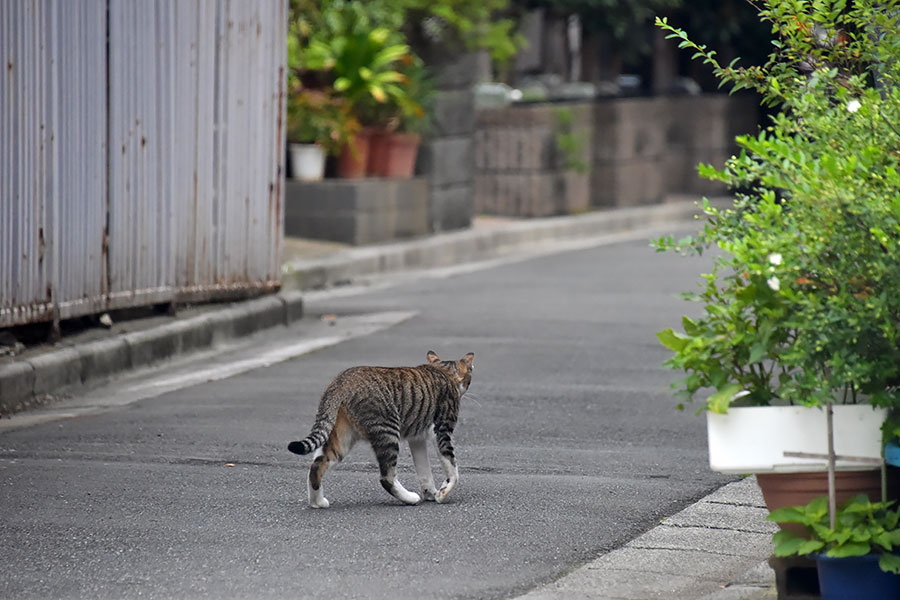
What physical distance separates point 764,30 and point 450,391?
18.5 metres

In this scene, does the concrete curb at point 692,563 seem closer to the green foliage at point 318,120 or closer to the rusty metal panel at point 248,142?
the rusty metal panel at point 248,142

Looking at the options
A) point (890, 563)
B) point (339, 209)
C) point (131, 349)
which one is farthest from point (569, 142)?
point (890, 563)

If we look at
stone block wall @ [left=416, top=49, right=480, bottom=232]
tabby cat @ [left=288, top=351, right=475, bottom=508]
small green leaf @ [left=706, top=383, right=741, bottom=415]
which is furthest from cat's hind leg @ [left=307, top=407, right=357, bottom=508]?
stone block wall @ [left=416, top=49, right=480, bottom=232]

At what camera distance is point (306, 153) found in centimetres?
1559

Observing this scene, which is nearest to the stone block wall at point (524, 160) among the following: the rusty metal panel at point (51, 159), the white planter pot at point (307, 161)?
the white planter pot at point (307, 161)

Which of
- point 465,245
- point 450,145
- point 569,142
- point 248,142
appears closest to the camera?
point 248,142

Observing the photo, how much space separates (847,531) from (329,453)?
7.45 feet

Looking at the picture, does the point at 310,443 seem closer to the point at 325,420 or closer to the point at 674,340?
the point at 325,420

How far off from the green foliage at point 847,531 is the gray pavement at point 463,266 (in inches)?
16.1

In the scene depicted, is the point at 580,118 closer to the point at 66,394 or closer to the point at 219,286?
the point at 219,286

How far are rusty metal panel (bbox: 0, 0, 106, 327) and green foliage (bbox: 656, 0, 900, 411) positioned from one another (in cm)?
493

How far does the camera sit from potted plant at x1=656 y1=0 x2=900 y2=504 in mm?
4219

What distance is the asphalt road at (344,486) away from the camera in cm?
511

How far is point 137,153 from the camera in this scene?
9867 millimetres
